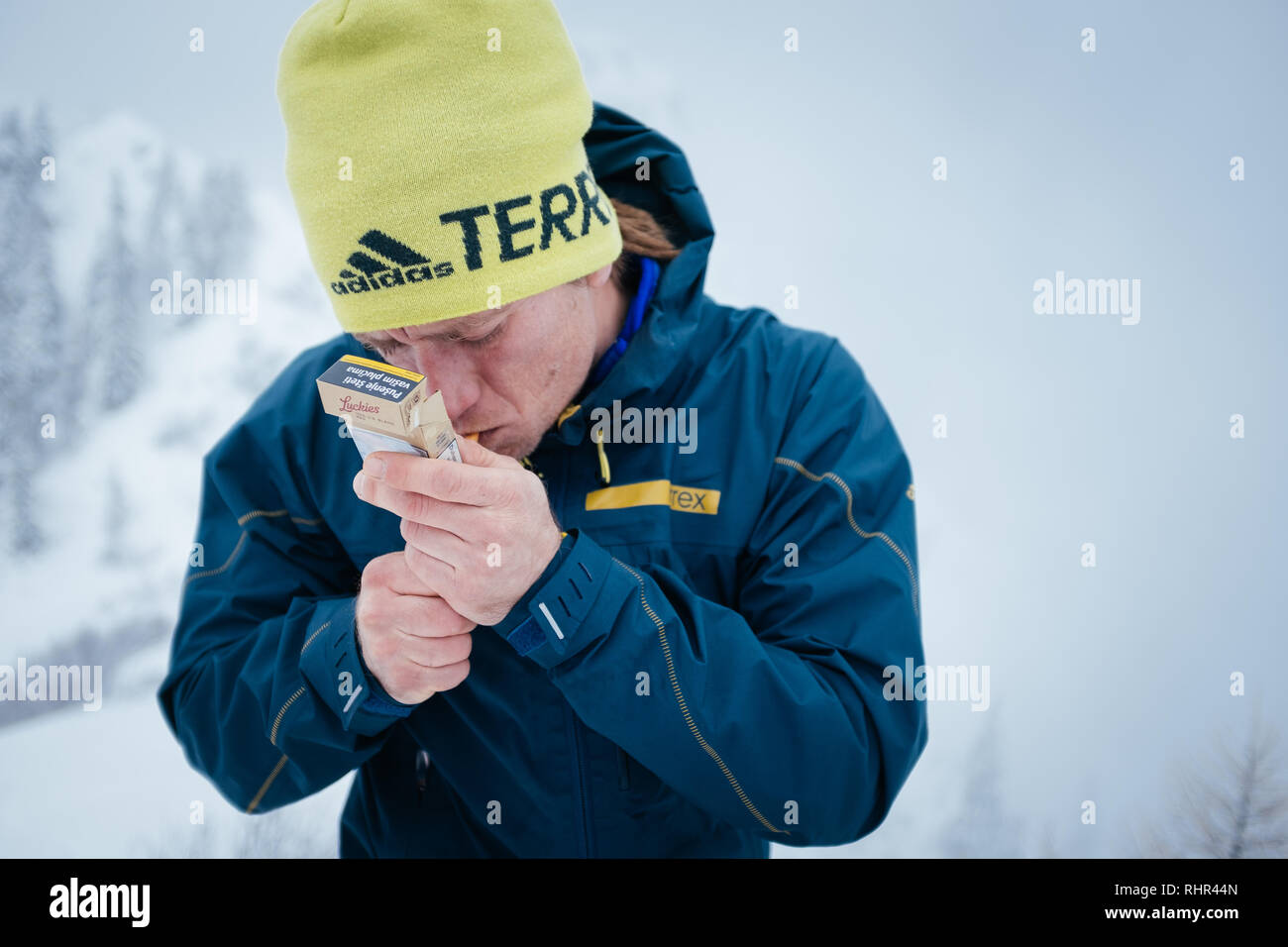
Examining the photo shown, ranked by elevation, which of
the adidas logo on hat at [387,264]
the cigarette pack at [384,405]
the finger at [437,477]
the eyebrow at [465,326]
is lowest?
the finger at [437,477]

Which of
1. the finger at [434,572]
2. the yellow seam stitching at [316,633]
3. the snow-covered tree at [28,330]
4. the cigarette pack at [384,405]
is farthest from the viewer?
the snow-covered tree at [28,330]

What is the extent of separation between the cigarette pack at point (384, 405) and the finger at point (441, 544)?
82mm

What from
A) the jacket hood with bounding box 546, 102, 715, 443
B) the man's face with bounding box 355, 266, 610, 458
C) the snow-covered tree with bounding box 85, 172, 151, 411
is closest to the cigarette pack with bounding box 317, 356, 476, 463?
the man's face with bounding box 355, 266, 610, 458

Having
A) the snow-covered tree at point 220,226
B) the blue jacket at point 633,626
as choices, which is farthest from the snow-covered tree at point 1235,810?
the snow-covered tree at point 220,226

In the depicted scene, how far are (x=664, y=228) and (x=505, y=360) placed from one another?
1.17 feet

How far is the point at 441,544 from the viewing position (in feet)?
2.59

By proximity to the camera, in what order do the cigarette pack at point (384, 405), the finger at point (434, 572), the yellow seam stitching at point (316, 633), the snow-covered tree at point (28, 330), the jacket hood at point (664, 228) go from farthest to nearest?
1. the snow-covered tree at point (28, 330)
2. the jacket hood at point (664, 228)
3. the yellow seam stitching at point (316, 633)
4. the finger at point (434, 572)
5. the cigarette pack at point (384, 405)

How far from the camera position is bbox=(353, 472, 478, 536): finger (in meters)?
0.76

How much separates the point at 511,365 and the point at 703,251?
312 mm

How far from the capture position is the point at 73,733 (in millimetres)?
1888

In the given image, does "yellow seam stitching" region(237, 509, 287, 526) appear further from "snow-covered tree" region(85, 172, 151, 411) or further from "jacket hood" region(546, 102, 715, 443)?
"snow-covered tree" region(85, 172, 151, 411)

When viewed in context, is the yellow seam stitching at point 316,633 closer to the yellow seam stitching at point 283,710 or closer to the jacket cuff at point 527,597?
the yellow seam stitching at point 283,710

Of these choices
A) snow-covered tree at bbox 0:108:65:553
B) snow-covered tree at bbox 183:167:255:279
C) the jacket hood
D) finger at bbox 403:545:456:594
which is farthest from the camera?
snow-covered tree at bbox 183:167:255:279

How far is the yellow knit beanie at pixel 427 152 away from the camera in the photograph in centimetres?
85
